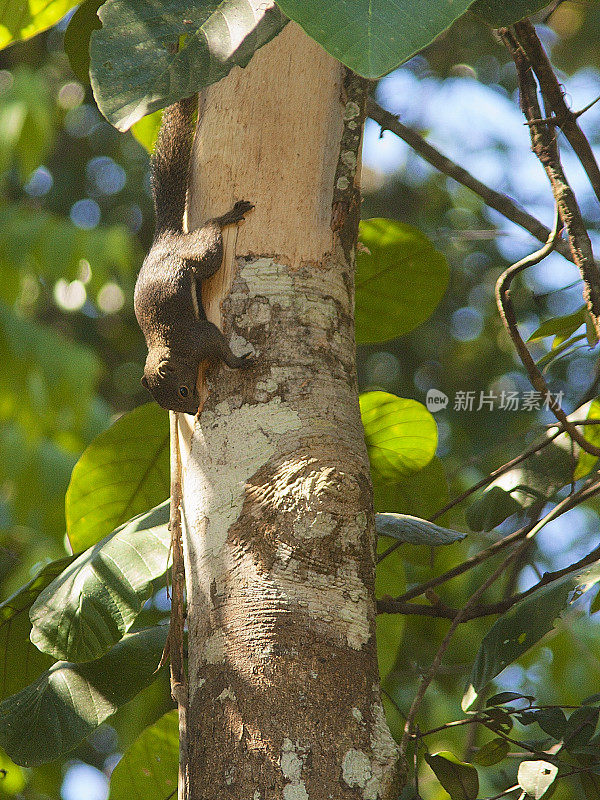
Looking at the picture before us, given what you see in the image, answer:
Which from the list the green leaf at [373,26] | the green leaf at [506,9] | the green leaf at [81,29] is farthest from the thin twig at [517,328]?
the green leaf at [81,29]

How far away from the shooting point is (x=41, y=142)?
330 cm

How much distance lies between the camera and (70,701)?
1193mm

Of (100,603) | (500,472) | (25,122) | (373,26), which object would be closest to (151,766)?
(100,603)

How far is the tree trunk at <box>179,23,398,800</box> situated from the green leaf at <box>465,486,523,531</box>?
1.62 ft

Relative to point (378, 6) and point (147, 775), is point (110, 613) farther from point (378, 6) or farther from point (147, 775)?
point (378, 6)

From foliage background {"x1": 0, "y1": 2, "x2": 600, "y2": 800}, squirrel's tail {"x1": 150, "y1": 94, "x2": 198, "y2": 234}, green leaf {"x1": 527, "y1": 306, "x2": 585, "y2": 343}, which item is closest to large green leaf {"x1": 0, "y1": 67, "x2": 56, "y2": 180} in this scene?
foliage background {"x1": 0, "y1": 2, "x2": 600, "y2": 800}

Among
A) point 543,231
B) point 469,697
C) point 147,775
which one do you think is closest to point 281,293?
point 469,697

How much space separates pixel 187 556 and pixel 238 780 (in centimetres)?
29

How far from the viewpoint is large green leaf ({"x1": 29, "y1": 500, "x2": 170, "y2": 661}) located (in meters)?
1.12

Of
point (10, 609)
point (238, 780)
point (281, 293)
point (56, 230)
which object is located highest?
point (56, 230)

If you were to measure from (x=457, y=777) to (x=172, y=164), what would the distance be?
1032mm

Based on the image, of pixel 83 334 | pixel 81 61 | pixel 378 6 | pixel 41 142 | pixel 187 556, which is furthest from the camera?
pixel 83 334

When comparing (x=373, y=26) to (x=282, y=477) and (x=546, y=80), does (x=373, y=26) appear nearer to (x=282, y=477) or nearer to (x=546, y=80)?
(x=282, y=477)

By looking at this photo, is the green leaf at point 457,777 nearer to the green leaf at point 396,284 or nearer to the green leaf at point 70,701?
the green leaf at point 70,701
